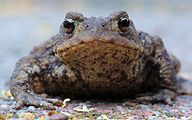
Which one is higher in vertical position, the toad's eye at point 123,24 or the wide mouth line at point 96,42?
the toad's eye at point 123,24

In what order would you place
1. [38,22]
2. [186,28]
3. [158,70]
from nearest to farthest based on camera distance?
1. [158,70]
2. [186,28]
3. [38,22]

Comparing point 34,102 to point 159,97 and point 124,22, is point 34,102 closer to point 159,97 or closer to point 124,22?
point 124,22

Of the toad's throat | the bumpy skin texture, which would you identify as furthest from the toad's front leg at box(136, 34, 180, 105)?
the toad's throat

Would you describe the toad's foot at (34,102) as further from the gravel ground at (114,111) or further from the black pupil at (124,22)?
the black pupil at (124,22)

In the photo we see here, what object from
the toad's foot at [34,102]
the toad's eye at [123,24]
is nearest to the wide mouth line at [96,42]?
the toad's eye at [123,24]

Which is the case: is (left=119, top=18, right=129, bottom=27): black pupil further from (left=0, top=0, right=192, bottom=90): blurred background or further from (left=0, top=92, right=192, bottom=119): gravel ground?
(left=0, top=0, right=192, bottom=90): blurred background

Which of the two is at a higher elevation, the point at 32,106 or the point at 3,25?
the point at 3,25

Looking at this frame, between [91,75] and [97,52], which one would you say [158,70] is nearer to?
[91,75]

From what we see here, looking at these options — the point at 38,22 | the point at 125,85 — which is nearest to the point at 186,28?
the point at 38,22
